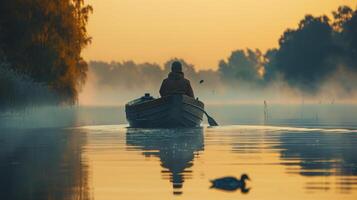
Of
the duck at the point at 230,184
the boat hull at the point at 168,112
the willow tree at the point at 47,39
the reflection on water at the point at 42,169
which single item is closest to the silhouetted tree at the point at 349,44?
the willow tree at the point at 47,39

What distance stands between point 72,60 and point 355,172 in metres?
54.4

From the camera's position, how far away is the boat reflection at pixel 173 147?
87.9 feet

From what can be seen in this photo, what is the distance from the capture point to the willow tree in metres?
72.7

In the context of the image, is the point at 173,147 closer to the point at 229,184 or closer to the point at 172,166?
the point at 172,166

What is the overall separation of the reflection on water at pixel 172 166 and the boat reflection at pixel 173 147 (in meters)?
0.03

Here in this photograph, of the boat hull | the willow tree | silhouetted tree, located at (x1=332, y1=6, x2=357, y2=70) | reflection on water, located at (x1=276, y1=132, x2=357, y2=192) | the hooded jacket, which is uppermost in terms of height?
silhouetted tree, located at (x1=332, y1=6, x2=357, y2=70)

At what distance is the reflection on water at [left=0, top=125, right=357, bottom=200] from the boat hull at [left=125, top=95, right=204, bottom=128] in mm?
10359

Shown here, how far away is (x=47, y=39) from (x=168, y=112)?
2137 centimetres

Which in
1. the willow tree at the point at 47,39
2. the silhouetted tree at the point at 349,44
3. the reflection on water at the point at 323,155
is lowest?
the reflection on water at the point at 323,155

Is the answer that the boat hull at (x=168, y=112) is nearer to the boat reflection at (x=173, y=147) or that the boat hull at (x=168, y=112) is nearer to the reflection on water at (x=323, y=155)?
the boat reflection at (x=173, y=147)

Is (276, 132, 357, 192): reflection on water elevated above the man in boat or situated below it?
→ below

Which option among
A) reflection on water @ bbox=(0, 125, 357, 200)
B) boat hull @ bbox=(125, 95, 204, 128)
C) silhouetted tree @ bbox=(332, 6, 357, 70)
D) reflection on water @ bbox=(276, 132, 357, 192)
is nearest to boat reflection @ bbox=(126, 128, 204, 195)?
reflection on water @ bbox=(0, 125, 357, 200)

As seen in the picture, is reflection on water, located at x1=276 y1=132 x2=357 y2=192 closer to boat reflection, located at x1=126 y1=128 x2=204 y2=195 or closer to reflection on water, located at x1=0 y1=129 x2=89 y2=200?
boat reflection, located at x1=126 y1=128 x2=204 y2=195

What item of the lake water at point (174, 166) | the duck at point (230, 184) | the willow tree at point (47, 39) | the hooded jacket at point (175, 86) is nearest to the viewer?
the lake water at point (174, 166)
